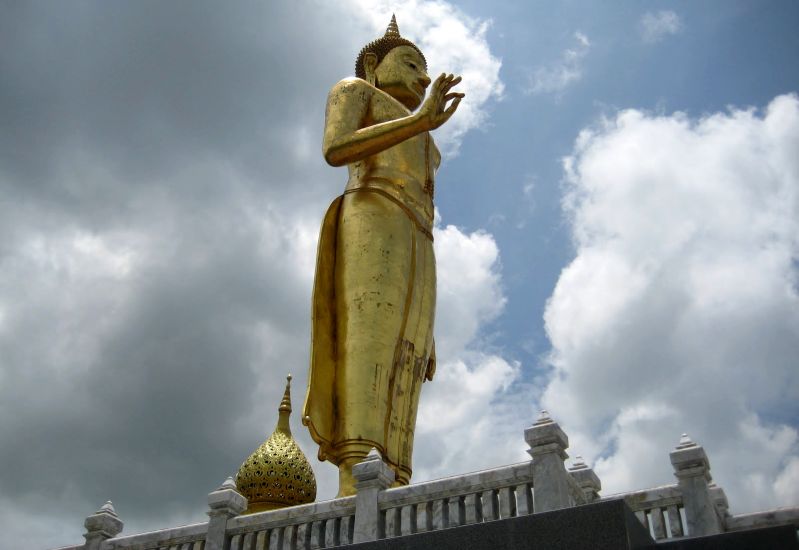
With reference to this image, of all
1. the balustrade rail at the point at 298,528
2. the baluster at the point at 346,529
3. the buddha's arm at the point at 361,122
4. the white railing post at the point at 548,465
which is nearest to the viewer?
the white railing post at the point at 548,465

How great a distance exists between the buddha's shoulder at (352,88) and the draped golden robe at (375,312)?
0.91 metres

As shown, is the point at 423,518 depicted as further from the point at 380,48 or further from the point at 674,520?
the point at 380,48

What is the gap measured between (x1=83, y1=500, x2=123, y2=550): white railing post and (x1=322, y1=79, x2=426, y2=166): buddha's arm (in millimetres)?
5093

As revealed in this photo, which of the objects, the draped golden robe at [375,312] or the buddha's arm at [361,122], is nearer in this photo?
the draped golden robe at [375,312]

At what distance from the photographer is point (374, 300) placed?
1106cm

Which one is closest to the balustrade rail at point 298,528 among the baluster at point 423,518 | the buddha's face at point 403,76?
the baluster at point 423,518

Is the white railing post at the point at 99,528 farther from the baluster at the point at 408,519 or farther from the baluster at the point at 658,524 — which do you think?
the baluster at the point at 658,524

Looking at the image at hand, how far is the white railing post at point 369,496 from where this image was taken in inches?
284

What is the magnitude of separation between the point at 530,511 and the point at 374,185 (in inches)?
234

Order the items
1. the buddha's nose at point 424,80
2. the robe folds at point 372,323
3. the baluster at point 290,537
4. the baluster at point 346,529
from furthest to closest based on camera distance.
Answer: the buddha's nose at point 424,80
the robe folds at point 372,323
the baluster at point 290,537
the baluster at point 346,529

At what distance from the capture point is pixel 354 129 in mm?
11789

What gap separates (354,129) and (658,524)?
674 centimetres

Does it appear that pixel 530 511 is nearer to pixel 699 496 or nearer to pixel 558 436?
pixel 558 436

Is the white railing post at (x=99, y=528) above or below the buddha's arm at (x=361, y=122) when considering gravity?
below
